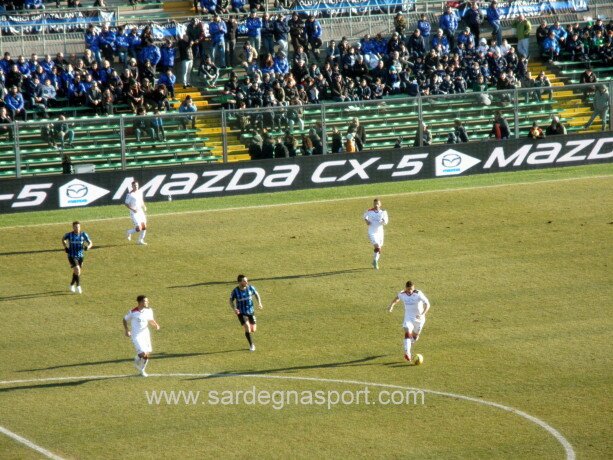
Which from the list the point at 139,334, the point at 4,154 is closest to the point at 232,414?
the point at 139,334

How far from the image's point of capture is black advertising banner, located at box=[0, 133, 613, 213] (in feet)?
121

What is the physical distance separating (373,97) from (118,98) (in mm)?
10246

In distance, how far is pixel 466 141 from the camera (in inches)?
1628

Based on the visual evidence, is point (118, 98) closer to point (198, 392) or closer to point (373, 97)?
point (373, 97)

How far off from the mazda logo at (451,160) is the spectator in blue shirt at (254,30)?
11107 mm

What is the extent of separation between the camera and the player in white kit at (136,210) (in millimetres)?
31953

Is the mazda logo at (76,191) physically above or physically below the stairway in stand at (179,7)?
below

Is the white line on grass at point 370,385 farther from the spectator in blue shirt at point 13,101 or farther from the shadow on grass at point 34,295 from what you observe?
the spectator in blue shirt at point 13,101

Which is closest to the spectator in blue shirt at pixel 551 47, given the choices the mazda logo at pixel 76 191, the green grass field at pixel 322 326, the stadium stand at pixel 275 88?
the stadium stand at pixel 275 88

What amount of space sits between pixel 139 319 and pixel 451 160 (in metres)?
21.6

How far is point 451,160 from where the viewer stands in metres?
41.0

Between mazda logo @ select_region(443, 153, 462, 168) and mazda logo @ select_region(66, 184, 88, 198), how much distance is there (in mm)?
13263

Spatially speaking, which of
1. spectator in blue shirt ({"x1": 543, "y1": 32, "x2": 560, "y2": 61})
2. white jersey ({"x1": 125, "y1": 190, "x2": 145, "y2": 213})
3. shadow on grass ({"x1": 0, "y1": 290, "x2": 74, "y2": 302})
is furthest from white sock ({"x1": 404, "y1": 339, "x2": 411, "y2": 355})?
spectator in blue shirt ({"x1": 543, "y1": 32, "x2": 560, "y2": 61})

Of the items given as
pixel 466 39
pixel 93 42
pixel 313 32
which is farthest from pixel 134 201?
pixel 466 39
